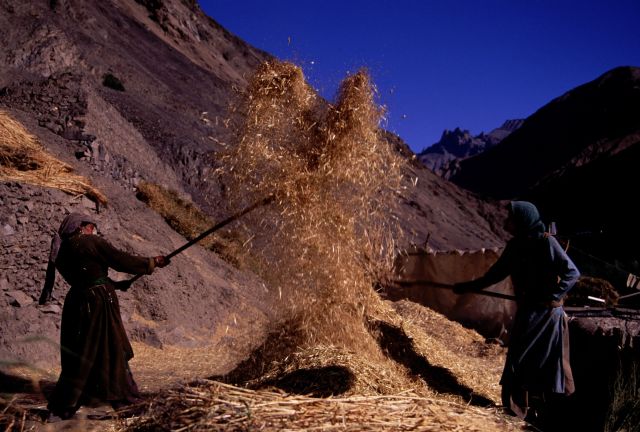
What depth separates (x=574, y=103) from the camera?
61.9 meters

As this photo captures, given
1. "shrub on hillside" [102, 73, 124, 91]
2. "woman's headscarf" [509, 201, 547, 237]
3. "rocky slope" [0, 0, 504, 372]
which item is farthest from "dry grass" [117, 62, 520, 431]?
"shrub on hillside" [102, 73, 124, 91]

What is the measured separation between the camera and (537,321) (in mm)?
3955

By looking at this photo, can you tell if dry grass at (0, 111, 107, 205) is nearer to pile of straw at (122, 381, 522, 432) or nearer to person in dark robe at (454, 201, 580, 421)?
pile of straw at (122, 381, 522, 432)

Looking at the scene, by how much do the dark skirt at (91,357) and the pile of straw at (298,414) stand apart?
58.4 inches

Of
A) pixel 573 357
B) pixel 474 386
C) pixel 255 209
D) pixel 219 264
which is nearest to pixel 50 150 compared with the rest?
pixel 219 264

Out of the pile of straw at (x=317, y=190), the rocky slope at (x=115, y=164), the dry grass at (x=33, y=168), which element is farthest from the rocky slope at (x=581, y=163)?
the dry grass at (x=33, y=168)

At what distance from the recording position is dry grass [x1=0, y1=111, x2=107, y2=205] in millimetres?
7254

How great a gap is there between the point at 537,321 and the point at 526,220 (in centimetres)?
69

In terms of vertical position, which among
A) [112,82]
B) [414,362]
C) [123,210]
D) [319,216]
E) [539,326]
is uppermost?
[112,82]

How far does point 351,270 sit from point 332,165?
90 centimetres

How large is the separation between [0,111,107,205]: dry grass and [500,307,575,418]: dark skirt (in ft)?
19.1

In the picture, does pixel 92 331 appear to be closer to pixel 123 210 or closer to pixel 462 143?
pixel 123 210

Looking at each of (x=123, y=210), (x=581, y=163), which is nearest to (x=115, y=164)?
(x=123, y=210)

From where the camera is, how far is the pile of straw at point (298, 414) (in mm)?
2277
